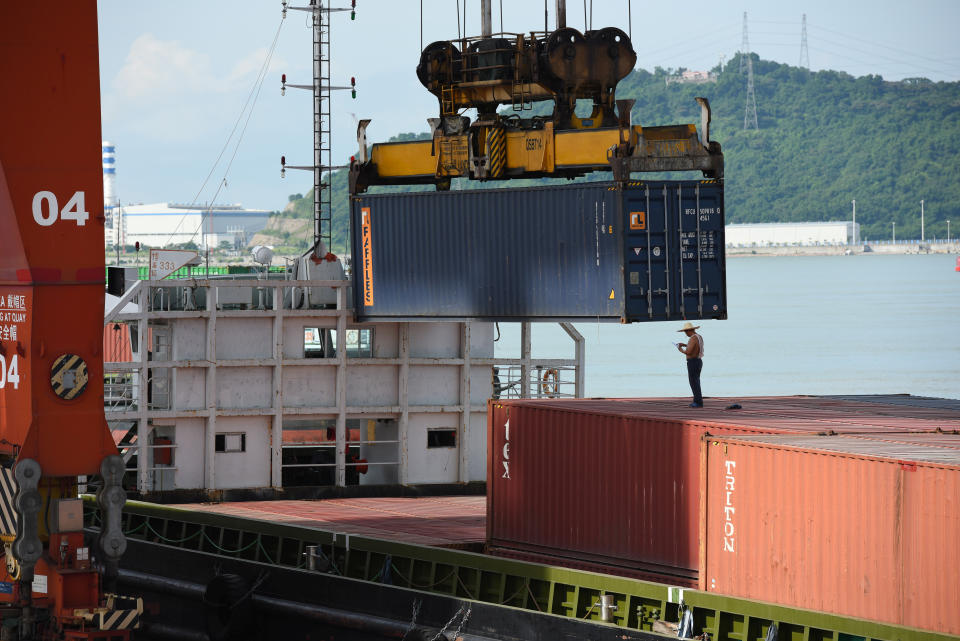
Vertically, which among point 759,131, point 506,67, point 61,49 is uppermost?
point 759,131

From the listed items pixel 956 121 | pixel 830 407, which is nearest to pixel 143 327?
pixel 830 407

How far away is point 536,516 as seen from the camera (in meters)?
17.6

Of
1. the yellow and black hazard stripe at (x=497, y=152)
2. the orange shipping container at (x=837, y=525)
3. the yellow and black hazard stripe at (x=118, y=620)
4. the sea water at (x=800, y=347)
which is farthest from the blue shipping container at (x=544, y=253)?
the sea water at (x=800, y=347)

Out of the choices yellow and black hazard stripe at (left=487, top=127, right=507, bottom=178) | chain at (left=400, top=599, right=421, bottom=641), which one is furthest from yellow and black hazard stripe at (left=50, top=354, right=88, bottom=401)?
yellow and black hazard stripe at (left=487, top=127, right=507, bottom=178)

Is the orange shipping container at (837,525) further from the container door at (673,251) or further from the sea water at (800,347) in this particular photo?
the sea water at (800,347)

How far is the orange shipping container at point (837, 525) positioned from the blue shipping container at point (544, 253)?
6328 millimetres

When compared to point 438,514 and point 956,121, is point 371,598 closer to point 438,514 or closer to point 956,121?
point 438,514

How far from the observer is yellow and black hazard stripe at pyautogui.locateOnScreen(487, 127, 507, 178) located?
23.1 meters

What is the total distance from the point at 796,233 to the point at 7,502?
7162 inches

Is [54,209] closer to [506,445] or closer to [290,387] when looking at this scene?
[506,445]

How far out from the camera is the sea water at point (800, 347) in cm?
7031

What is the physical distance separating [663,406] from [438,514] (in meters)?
5.30

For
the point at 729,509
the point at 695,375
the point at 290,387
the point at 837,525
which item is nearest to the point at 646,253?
the point at 695,375

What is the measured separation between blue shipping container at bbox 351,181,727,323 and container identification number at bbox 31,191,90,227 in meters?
9.58
